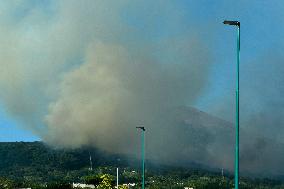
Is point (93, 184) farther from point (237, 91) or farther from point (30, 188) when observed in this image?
point (237, 91)

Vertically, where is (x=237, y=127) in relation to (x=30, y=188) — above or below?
above

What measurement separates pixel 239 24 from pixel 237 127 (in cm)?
628

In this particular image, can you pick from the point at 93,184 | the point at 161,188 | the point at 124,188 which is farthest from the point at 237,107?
the point at 161,188

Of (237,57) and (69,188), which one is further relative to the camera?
(69,188)

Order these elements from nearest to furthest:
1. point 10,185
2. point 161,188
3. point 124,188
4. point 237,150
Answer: point 237,150, point 124,188, point 10,185, point 161,188

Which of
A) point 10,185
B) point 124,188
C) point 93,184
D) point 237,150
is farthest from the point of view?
point 93,184

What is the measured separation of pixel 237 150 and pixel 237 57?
5695 mm

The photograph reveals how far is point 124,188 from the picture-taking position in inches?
3233

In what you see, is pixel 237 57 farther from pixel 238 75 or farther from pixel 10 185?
pixel 10 185

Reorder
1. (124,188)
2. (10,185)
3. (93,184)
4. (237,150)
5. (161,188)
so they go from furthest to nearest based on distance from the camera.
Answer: (161,188) → (93,184) → (10,185) → (124,188) → (237,150)

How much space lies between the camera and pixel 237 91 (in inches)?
1512

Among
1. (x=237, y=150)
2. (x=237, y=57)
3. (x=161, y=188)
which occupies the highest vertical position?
(x=237, y=57)

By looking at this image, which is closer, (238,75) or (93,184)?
(238,75)

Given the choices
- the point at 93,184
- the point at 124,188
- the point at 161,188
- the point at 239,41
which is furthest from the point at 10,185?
the point at 239,41
